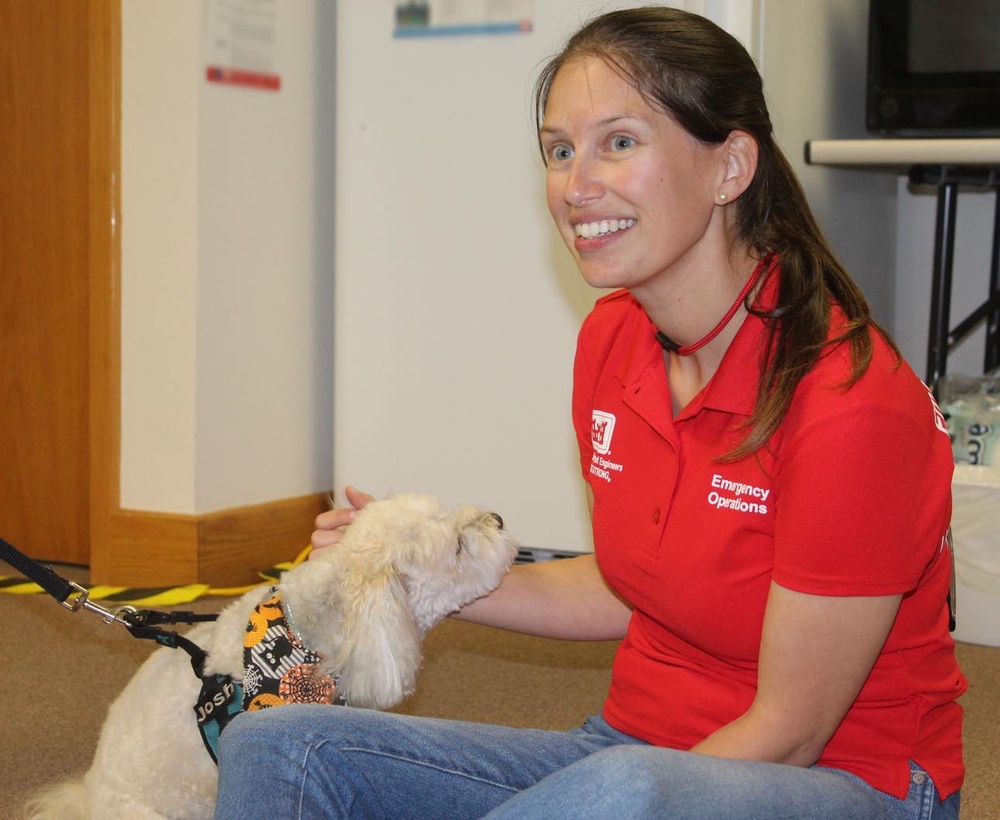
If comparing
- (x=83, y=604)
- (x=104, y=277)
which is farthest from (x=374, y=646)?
(x=104, y=277)

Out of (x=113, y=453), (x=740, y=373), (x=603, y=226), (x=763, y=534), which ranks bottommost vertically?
(x=113, y=453)

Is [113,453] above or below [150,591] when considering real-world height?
above

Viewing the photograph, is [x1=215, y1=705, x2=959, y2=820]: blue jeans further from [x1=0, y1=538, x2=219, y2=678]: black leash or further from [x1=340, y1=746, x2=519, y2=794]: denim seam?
[x1=0, y1=538, x2=219, y2=678]: black leash

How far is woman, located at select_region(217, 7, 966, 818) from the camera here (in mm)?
1112

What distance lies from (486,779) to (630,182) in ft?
2.04

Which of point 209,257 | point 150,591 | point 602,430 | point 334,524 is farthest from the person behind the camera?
point 209,257

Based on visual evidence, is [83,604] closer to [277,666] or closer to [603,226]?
[277,666]

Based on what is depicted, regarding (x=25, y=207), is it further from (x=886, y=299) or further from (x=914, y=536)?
(x=914, y=536)

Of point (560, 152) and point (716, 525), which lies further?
point (560, 152)

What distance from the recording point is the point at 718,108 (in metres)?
1.29

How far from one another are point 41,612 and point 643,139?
2199mm

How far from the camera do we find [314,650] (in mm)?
1566

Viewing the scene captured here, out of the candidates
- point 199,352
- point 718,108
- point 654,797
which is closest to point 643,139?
point 718,108

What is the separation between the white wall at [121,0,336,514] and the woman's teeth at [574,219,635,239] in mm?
1955
